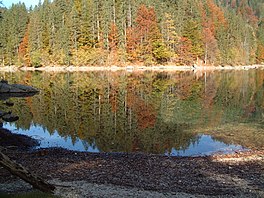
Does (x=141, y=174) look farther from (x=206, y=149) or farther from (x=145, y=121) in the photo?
(x=145, y=121)

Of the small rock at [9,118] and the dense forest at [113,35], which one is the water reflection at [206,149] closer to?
the small rock at [9,118]

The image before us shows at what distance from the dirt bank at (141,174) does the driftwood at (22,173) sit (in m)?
0.79

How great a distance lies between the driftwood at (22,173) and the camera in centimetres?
959

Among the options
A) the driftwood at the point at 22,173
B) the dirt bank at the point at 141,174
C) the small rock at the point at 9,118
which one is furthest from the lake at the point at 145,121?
the driftwood at the point at 22,173

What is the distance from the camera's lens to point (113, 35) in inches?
4242

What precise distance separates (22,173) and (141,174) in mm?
6479

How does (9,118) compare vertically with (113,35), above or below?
below

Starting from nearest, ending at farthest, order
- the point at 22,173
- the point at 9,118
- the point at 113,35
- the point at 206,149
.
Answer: the point at 22,173 < the point at 206,149 < the point at 9,118 < the point at 113,35

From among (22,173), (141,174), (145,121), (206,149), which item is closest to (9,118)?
(145,121)

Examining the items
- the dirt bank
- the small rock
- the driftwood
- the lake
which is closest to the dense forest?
the lake

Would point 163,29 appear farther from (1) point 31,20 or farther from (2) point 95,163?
(2) point 95,163

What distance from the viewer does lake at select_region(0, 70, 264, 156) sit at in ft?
75.4

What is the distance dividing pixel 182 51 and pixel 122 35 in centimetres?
1967

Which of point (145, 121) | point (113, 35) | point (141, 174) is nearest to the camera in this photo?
point (141, 174)
